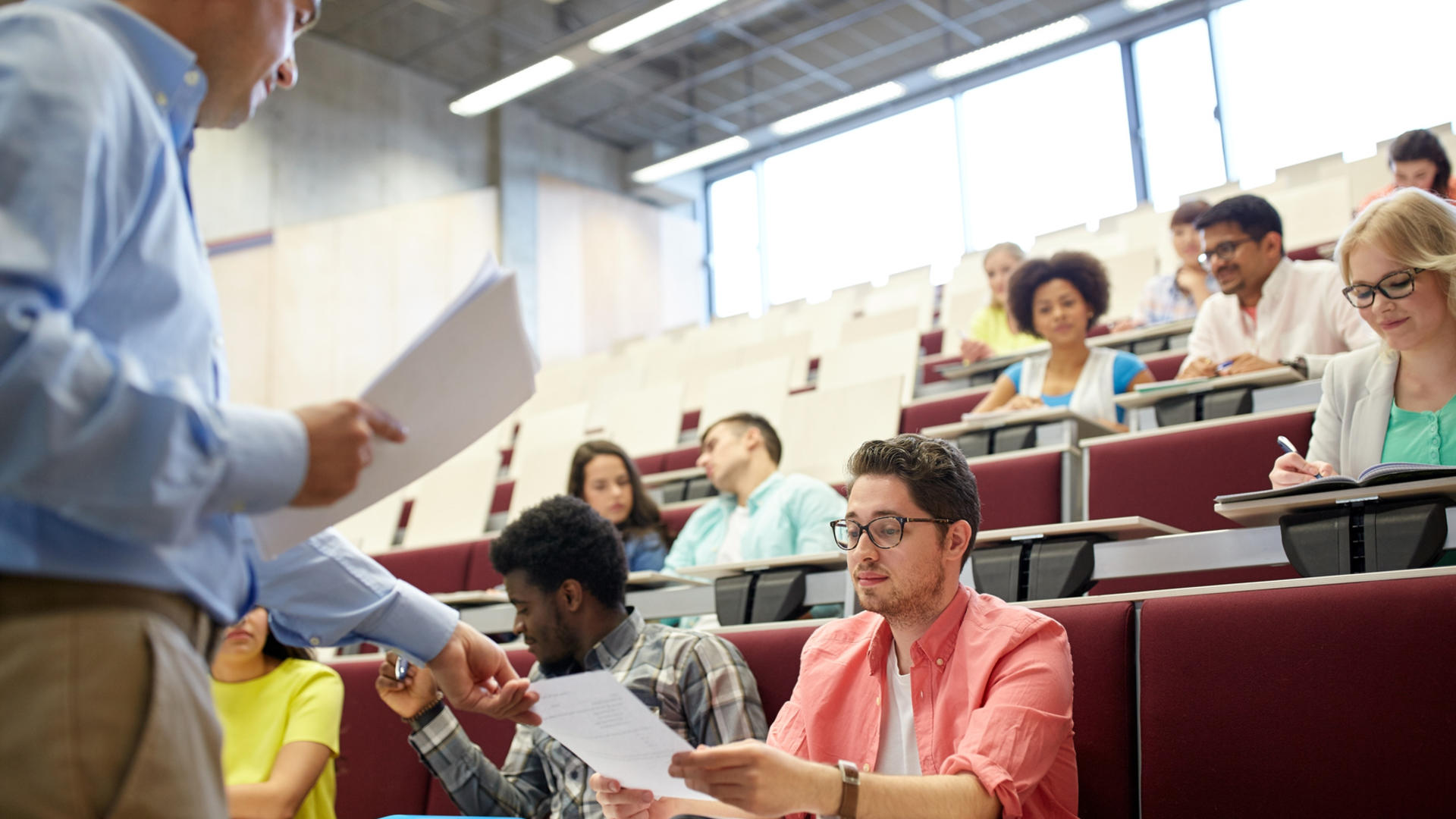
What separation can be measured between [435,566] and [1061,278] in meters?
1.68

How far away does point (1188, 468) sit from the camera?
1.84m

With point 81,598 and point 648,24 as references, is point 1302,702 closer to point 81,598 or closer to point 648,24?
point 81,598

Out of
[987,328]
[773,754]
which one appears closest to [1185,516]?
[773,754]

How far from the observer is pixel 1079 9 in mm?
6535

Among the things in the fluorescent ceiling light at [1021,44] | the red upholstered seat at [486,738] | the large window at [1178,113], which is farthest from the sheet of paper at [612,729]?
the large window at [1178,113]

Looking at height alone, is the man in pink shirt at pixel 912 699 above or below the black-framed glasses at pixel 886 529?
below

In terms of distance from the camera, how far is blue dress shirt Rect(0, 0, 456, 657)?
1.59 feet

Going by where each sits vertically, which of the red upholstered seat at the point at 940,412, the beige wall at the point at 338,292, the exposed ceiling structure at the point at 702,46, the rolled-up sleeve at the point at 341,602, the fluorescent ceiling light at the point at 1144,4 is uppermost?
the exposed ceiling structure at the point at 702,46

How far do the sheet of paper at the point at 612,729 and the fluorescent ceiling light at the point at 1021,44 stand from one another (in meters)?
5.85

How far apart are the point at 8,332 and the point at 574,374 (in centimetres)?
511

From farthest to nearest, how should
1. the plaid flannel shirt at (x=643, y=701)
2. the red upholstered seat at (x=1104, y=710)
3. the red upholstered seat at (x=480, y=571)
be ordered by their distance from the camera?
the red upholstered seat at (x=480, y=571), the plaid flannel shirt at (x=643, y=701), the red upholstered seat at (x=1104, y=710)

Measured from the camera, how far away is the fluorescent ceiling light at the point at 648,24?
542cm

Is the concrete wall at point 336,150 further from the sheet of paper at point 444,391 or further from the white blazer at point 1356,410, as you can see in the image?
the sheet of paper at point 444,391

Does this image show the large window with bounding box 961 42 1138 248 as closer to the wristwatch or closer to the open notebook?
the open notebook
